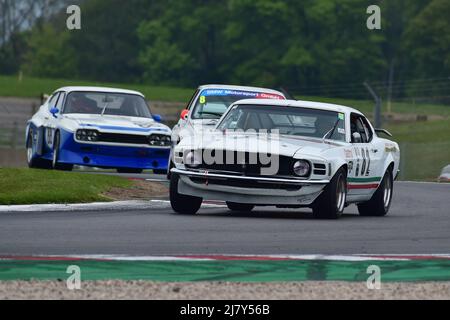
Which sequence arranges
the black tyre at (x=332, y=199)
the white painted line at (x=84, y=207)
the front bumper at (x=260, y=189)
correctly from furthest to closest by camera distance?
the white painted line at (x=84, y=207), the black tyre at (x=332, y=199), the front bumper at (x=260, y=189)

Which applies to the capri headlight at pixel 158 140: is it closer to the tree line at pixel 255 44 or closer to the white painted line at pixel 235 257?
the white painted line at pixel 235 257

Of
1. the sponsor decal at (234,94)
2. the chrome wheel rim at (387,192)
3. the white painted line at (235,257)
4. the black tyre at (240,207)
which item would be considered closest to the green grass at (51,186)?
the black tyre at (240,207)

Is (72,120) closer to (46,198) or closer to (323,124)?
(46,198)

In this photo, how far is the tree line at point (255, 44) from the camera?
8919cm

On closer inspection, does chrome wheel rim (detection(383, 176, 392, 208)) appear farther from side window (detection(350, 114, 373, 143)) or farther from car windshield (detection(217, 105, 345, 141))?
car windshield (detection(217, 105, 345, 141))

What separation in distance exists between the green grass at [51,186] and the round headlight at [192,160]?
7.94 feet

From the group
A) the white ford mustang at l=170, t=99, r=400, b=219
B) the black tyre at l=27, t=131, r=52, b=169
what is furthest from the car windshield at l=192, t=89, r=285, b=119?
the white ford mustang at l=170, t=99, r=400, b=219

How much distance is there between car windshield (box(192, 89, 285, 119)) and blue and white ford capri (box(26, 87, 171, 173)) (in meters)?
0.96

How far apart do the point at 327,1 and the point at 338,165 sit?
249ft

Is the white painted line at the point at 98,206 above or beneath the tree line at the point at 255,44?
above

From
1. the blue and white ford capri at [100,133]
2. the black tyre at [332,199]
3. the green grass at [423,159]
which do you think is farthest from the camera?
the green grass at [423,159]

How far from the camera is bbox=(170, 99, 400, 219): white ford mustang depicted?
50.6ft

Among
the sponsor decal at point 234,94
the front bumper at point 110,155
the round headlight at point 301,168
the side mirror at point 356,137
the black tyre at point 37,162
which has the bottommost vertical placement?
the black tyre at point 37,162
